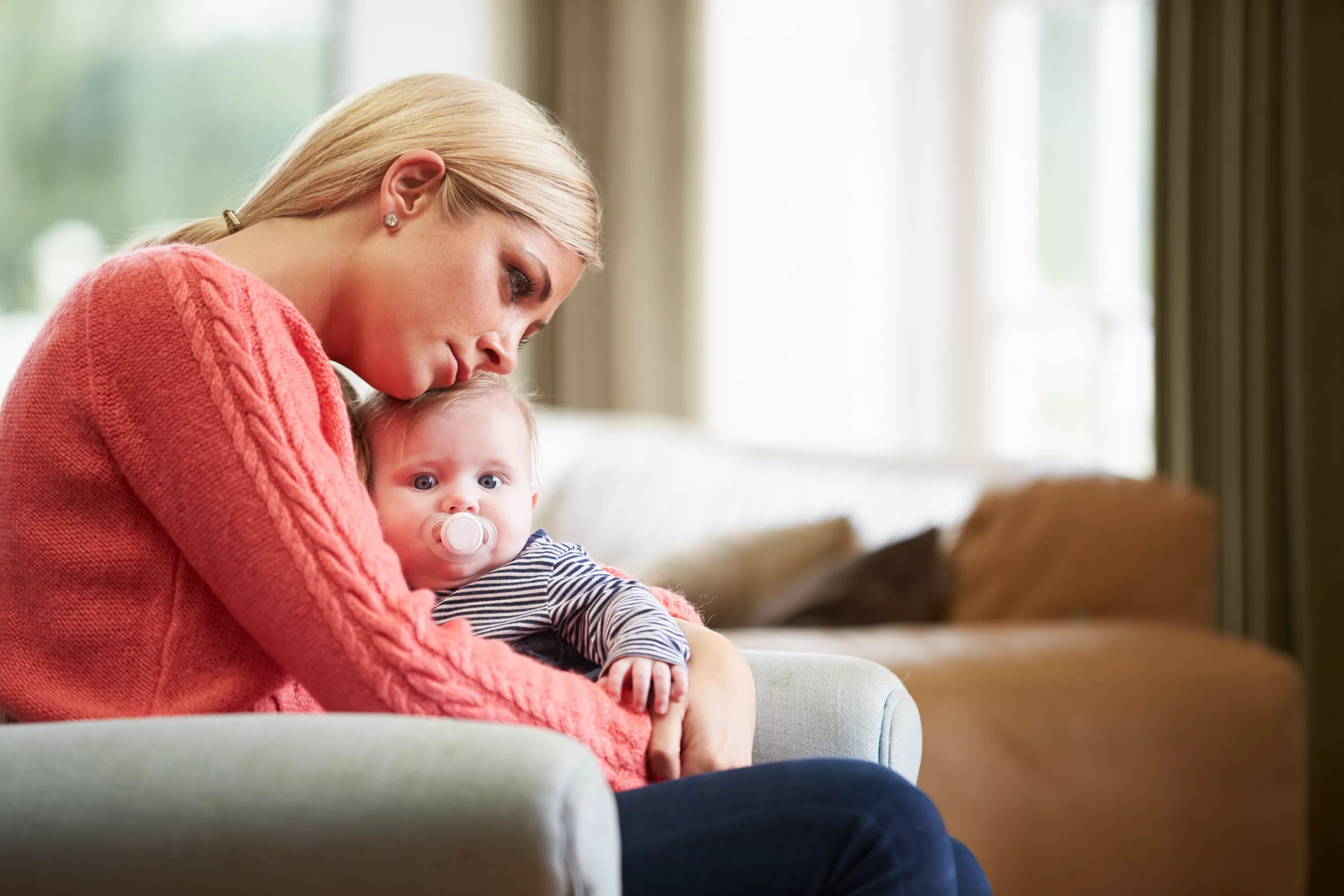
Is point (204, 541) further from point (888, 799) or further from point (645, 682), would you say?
point (888, 799)

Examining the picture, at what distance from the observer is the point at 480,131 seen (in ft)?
3.38

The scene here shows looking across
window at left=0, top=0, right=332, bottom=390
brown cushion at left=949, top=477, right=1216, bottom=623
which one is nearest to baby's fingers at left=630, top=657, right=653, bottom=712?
brown cushion at left=949, top=477, right=1216, bottom=623

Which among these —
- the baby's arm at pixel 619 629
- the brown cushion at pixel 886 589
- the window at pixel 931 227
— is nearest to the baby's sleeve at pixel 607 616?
the baby's arm at pixel 619 629

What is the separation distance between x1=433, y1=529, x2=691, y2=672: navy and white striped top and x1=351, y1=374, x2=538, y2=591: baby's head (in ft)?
0.05

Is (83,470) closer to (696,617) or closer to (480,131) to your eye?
(480,131)

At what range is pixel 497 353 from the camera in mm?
1046

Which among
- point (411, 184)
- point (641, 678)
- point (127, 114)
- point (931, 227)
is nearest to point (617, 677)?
point (641, 678)

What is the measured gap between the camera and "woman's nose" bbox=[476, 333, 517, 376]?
40.7 inches

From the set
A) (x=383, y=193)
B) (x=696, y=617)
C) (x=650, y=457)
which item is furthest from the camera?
(x=650, y=457)

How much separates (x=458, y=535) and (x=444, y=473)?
61 mm

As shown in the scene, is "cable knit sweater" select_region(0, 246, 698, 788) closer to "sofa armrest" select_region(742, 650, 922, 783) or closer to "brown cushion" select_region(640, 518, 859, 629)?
"sofa armrest" select_region(742, 650, 922, 783)

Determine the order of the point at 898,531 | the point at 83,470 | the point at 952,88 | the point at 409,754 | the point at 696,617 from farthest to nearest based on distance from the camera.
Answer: the point at 952,88 → the point at 898,531 → the point at 696,617 → the point at 83,470 → the point at 409,754

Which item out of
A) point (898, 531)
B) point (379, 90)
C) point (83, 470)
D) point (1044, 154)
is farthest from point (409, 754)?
point (1044, 154)

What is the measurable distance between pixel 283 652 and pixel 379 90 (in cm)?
49
